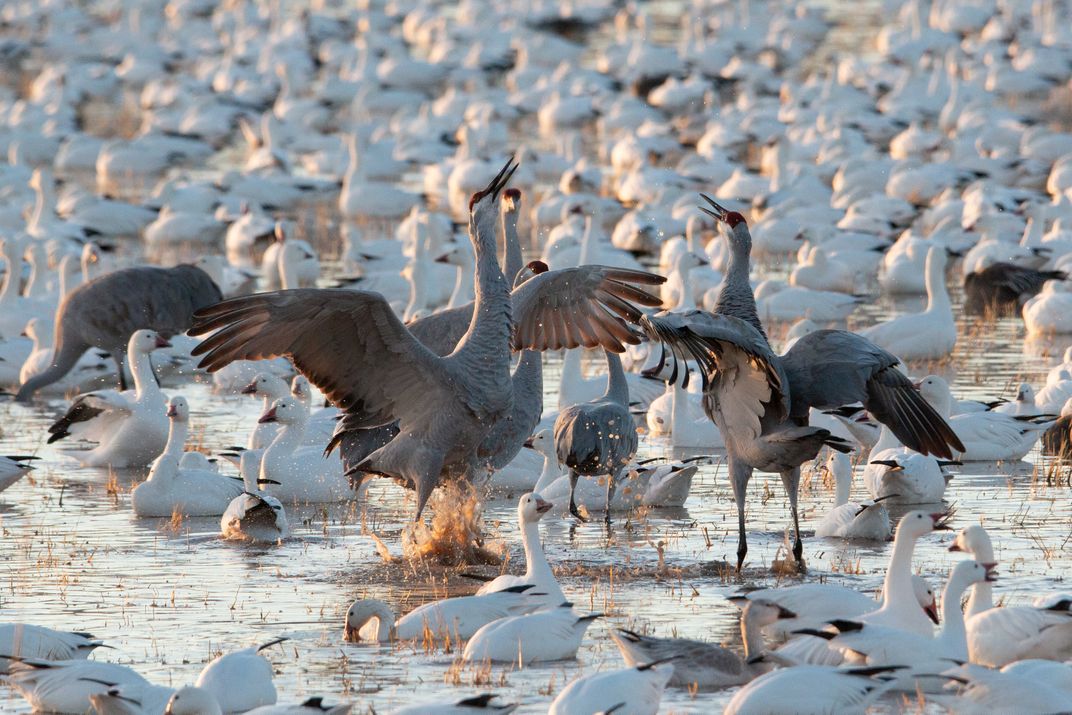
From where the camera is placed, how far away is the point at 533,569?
7.77 m

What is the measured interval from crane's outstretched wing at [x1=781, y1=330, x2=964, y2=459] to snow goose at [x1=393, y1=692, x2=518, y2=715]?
2895mm

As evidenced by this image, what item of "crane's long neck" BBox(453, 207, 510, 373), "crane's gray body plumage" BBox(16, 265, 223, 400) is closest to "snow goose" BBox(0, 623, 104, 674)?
"crane's long neck" BBox(453, 207, 510, 373)

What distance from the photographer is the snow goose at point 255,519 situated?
→ 30.5 ft

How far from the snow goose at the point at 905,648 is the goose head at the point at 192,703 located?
77.9 inches

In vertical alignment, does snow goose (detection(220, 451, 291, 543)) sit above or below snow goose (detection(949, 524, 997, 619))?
above

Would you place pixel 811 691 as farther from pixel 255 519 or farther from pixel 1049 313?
pixel 1049 313

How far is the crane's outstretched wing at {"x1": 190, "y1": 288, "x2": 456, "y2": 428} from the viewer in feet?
27.8

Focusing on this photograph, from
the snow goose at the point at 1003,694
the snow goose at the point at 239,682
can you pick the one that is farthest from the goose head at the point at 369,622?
the snow goose at the point at 1003,694

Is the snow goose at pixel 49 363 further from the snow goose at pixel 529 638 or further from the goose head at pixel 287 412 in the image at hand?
the snow goose at pixel 529 638

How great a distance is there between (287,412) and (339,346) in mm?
2058

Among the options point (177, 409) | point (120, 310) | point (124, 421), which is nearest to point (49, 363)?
point (120, 310)

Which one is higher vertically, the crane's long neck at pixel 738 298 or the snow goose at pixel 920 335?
the snow goose at pixel 920 335

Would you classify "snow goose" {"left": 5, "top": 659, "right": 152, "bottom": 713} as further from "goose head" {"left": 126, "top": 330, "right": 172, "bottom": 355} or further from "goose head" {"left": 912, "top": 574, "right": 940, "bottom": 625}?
"goose head" {"left": 126, "top": 330, "right": 172, "bottom": 355}

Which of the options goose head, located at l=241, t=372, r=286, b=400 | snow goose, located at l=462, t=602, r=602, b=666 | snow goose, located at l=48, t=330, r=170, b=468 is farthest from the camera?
snow goose, located at l=48, t=330, r=170, b=468
